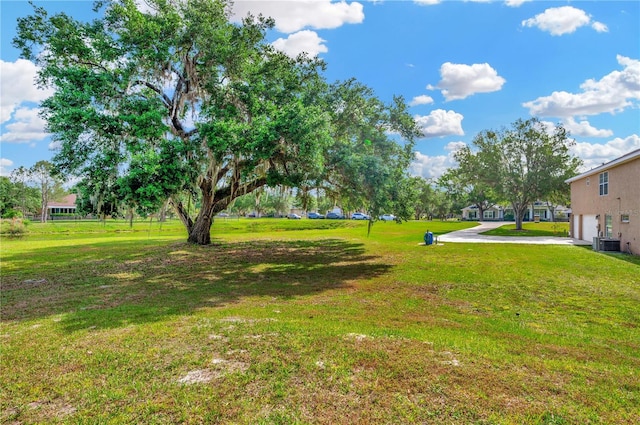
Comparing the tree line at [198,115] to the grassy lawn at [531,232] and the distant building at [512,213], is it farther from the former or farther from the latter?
the distant building at [512,213]

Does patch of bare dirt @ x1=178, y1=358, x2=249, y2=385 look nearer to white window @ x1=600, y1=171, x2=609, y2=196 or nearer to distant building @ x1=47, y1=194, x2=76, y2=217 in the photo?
white window @ x1=600, y1=171, x2=609, y2=196

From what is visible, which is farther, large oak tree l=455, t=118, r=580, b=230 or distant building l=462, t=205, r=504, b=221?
distant building l=462, t=205, r=504, b=221

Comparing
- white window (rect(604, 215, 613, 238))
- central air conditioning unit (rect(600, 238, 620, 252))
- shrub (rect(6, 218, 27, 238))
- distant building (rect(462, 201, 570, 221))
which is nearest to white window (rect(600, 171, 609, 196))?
white window (rect(604, 215, 613, 238))

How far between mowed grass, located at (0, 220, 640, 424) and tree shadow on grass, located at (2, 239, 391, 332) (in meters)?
0.09

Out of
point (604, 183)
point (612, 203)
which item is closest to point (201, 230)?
point (612, 203)

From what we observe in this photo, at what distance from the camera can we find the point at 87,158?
37.1 feet

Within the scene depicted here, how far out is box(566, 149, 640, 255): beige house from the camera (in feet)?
52.1

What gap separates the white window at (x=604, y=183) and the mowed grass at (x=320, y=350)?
12013mm

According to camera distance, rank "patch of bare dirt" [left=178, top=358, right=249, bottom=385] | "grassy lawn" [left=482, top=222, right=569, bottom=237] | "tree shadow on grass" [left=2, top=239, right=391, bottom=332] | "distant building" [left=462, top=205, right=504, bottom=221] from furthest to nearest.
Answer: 1. "distant building" [left=462, top=205, right=504, bottom=221]
2. "grassy lawn" [left=482, top=222, right=569, bottom=237]
3. "tree shadow on grass" [left=2, top=239, right=391, bottom=332]
4. "patch of bare dirt" [left=178, top=358, right=249, bottom=385]

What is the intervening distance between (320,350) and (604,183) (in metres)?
22.4

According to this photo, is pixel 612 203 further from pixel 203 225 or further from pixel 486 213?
pixel 486 213

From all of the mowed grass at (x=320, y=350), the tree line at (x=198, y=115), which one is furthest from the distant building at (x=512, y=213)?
the mowed grass at (x=320, y=350)

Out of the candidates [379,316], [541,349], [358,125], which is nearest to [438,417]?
[541,349]

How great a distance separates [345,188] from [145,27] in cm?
983
